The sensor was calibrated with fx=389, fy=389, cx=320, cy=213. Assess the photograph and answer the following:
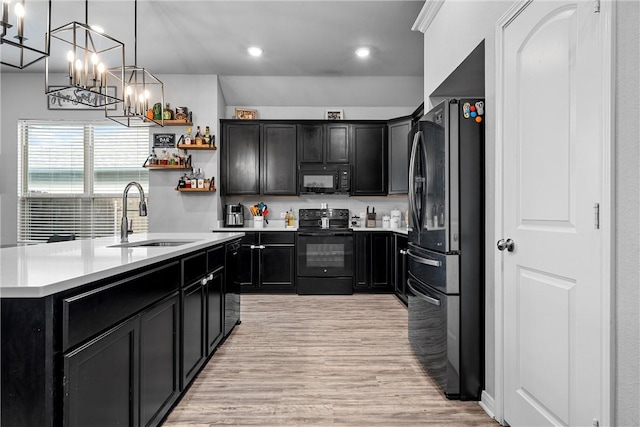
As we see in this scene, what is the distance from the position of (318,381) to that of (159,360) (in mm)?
1079

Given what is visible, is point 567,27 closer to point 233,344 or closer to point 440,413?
point 440,413

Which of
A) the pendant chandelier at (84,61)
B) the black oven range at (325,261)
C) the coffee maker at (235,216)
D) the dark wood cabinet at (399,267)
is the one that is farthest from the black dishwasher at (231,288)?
the dark wood cabinet at (399,267)

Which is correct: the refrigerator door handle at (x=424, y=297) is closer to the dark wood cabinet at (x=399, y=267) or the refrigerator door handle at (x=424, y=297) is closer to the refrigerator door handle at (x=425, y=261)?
the refrigerator door handle at (x=425, y=261)

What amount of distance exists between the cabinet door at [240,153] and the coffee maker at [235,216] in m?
0.23

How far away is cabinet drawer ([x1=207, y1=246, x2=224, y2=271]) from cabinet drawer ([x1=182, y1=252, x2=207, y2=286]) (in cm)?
10

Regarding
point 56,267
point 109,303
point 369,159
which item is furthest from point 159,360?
point 369,159

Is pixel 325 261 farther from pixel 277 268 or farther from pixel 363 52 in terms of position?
pixel 363 52

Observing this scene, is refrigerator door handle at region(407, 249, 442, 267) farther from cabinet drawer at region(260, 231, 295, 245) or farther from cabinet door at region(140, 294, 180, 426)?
cabinet drawer at region(260, 231, 295, 245)

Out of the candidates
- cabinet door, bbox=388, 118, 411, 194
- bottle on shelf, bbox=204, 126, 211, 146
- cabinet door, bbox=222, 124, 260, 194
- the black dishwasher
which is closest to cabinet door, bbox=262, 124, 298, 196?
cabinet door, bbox=222, 124, 260, 194

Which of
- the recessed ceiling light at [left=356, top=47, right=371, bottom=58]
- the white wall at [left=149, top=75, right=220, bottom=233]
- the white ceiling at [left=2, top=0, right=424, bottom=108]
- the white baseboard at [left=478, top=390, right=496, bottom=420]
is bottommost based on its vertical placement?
the white baseboard at [left=478, top=390, right=496, bottom=420]

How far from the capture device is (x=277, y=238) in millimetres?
5430

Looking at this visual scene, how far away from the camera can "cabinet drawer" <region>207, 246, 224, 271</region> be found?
2.73 m

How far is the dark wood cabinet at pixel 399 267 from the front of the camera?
480 centimetres
